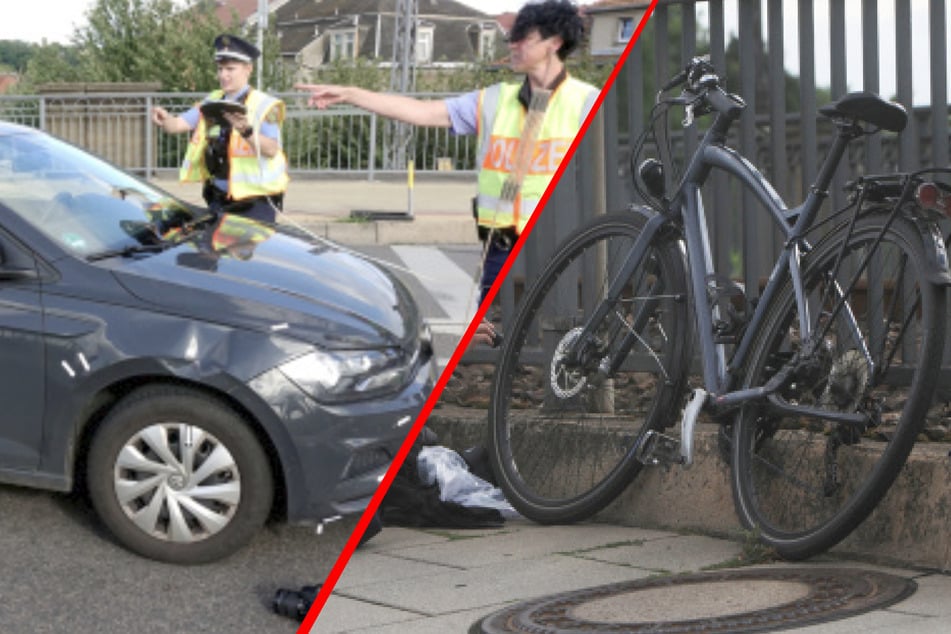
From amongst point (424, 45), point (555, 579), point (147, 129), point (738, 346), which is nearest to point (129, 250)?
point (424, 45)

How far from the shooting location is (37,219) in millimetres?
4863

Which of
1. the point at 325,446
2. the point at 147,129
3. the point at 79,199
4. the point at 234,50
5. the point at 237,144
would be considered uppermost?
the point at 147,129

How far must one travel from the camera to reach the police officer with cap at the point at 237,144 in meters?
6.97

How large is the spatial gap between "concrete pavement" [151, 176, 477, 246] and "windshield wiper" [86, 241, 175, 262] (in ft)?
6.82

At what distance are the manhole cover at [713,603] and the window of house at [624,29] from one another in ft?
1.53

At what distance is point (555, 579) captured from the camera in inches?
62.6

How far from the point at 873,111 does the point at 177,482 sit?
3.21 m

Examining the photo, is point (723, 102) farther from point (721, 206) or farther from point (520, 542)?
point (520, 542)

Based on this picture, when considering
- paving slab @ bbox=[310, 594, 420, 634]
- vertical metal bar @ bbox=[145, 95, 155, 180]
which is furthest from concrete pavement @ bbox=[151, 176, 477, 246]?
paving slab @ bbox=[310, 594, 420, 634]

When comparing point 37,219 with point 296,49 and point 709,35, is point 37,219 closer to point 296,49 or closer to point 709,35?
point 296,49

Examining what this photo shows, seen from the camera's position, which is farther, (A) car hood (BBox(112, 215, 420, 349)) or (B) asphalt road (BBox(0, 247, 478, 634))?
(A) car hood (BBox(112, 215, 420, 349))

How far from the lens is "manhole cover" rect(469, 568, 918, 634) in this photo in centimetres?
141

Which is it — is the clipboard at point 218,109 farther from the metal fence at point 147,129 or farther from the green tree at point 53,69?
the green tree at point 53,69

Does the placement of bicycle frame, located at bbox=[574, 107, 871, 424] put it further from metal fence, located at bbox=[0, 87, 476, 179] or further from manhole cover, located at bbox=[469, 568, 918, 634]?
metal fence, located at bbox=[0, 87, 476, 179]
